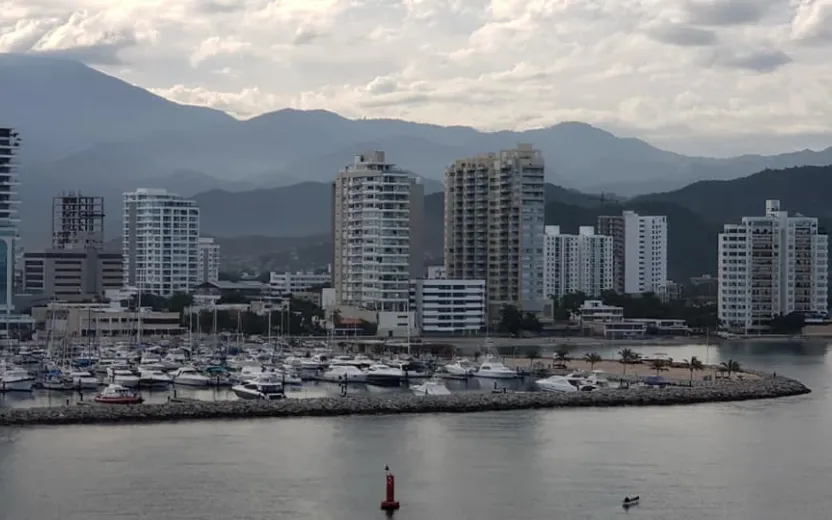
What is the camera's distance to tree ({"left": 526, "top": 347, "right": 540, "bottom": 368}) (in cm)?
3298

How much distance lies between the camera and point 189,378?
88.6 feet

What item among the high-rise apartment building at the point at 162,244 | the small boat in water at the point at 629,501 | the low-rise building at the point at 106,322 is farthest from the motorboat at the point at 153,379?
the high-rise apartment building at the point at 162,244

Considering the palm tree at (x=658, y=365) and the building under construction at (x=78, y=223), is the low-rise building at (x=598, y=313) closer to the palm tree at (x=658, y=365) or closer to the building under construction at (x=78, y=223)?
the palm tree at (x=658, y=365)

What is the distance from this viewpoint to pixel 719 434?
19750 millimetres

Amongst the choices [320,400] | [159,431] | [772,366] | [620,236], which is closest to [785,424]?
[320,400]

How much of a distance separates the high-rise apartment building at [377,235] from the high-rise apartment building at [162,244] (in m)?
14.2

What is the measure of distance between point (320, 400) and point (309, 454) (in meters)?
4.80

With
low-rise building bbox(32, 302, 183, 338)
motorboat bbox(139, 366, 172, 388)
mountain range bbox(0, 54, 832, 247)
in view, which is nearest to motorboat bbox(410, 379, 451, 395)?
motorboat bbox(139, 366, 172, 388)

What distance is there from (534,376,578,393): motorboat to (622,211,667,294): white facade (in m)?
38.9

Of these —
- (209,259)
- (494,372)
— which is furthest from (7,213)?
(209,259)

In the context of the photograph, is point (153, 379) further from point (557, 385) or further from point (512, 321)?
point (512, 321)

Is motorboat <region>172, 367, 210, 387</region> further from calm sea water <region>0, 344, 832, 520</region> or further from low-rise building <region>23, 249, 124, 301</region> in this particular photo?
low-rise building <region>23, 249, 124, 301</region>

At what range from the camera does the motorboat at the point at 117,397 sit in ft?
74.5

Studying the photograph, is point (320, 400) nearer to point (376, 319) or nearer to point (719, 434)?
point (719, 434)
